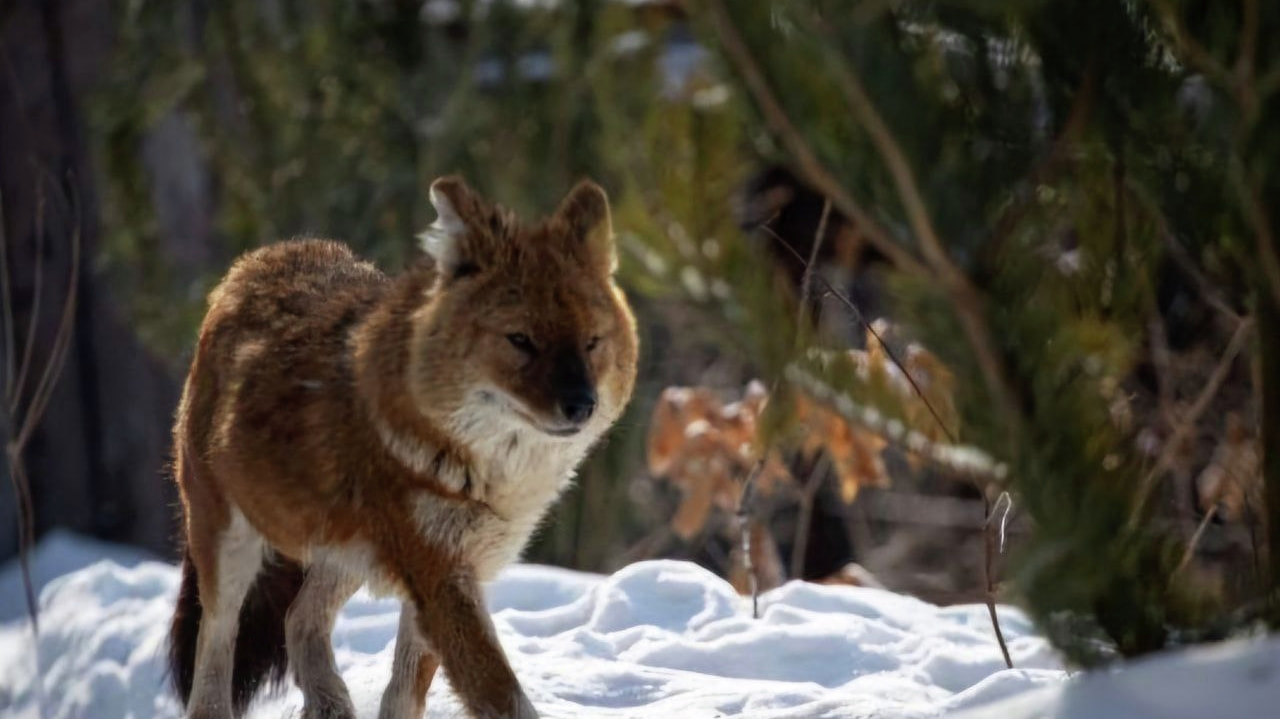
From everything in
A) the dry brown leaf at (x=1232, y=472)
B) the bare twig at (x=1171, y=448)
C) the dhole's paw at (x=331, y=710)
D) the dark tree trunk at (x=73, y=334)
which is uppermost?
the dark tree trunk at (x=73, y=334)

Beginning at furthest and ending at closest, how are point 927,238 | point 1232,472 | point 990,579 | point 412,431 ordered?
point 990,579, point 1232,472, point 412,431, point 927,238

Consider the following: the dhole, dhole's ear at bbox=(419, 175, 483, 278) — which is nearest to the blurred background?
the dhole

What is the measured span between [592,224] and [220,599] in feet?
4.90

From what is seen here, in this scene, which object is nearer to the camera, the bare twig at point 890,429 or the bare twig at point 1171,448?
the bare twig at point 1171,448

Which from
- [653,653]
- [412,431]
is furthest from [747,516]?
[412,431]

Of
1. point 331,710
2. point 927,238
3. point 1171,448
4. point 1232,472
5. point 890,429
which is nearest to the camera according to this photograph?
point 927,238

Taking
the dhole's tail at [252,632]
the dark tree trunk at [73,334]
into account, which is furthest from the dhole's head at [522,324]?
the dark tree trunk at [73,334]

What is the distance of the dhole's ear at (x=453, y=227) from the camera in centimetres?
436

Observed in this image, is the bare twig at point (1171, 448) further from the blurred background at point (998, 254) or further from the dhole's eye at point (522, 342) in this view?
the dhole's eye at point (522, 342)

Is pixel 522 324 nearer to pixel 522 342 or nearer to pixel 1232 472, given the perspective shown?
pixel 522 342

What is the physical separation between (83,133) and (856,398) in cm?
711

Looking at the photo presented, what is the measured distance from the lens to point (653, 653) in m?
5.29

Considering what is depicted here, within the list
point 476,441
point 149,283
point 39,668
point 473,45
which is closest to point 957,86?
point 476,441

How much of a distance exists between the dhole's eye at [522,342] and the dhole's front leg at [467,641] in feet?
1.83
